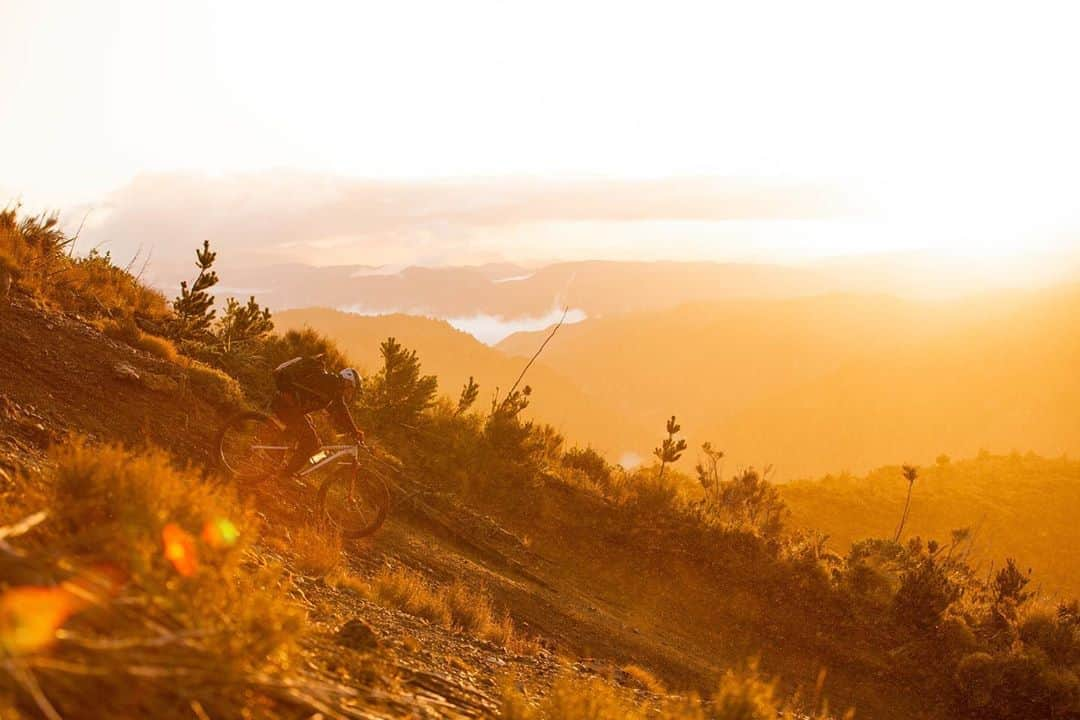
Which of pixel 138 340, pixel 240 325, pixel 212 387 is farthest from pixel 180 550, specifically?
pixel 240 325

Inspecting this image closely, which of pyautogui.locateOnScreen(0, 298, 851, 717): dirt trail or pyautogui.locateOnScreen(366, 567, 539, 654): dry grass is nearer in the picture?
pyautogui.locateOnScreen(0, 298, 851, 717): dirt trail

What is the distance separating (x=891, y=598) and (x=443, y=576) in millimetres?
8547

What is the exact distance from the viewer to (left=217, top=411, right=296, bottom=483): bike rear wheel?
10.9 meters

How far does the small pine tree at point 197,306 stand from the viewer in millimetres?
15906

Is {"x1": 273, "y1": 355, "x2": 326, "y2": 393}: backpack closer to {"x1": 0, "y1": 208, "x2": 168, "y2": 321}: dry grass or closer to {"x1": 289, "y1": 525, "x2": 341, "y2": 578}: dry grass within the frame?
{"x1": 289, "y1": 525, "x2": 341, "y2": 578}: dry grass

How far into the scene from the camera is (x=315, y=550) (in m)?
9.41

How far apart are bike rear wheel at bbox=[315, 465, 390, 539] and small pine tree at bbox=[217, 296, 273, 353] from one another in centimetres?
660

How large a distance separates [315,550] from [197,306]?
853 centimetres

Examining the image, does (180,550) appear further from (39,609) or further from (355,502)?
(355,502)

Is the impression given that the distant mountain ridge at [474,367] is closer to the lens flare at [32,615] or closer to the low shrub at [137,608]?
the low shrub at [137,608]

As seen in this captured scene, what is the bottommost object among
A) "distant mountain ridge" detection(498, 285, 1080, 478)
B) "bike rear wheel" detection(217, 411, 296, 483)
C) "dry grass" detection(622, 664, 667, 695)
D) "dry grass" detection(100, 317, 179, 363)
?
"dry grass" detection(622, 664, 667, 695)

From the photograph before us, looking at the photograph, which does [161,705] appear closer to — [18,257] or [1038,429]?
[18,257]

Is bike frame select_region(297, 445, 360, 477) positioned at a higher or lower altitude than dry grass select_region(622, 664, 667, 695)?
higher

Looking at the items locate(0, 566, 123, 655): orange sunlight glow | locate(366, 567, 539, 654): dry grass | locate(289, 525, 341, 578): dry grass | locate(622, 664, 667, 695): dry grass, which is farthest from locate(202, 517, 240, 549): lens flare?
locate(622, 664, 667, 695): dry grass
